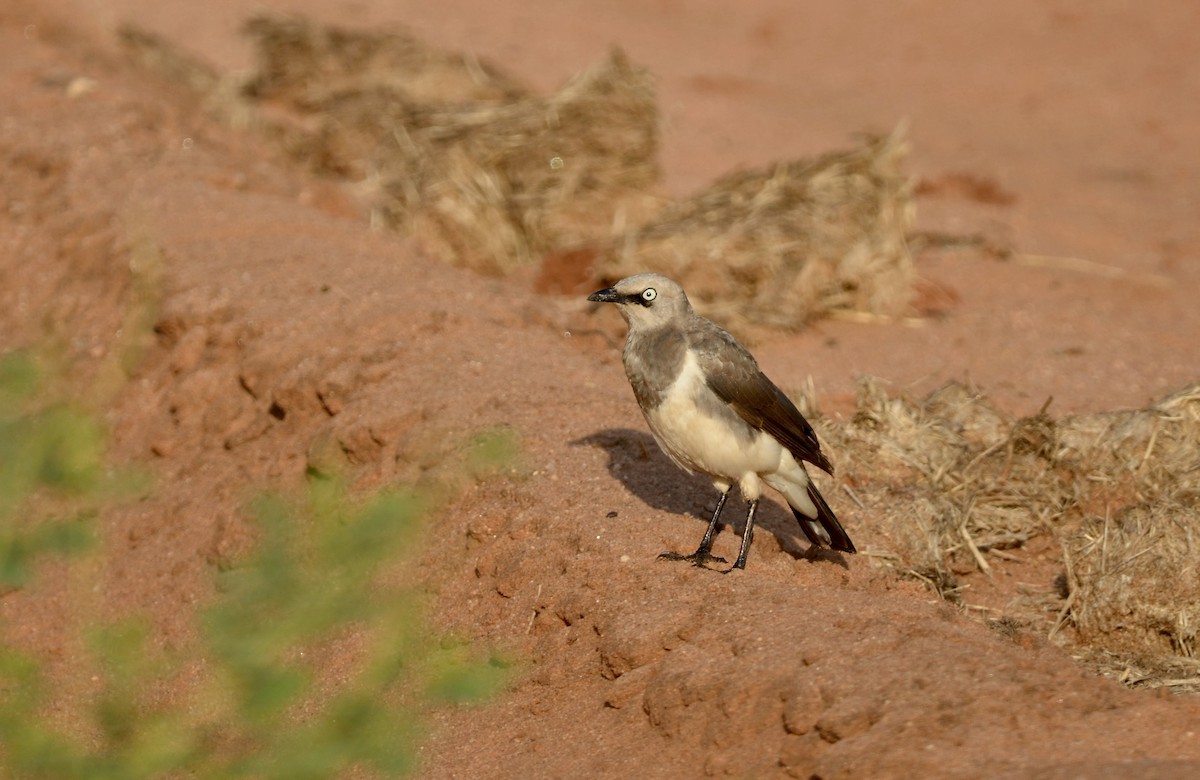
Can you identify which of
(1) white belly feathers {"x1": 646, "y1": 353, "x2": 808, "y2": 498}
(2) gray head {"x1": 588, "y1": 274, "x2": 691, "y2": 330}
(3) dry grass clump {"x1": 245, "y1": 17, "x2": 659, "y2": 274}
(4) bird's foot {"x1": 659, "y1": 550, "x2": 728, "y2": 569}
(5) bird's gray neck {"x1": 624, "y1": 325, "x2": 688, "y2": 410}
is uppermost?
(2) gray head {"x1": 588, "y1": 274, "x2": 691, "y2": 330}

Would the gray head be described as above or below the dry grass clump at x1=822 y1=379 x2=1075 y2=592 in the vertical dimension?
above

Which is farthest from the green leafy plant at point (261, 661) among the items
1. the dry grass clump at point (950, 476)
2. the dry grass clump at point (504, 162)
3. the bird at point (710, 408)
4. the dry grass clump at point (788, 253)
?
the dry grass clump at point (504, 162)

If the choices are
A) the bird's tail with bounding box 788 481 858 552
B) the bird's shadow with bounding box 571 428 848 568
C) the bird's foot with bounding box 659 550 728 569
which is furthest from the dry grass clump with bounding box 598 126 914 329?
the bird's foot with bounding box 659 550 728 569

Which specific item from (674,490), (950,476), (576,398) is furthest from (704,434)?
(950,476)

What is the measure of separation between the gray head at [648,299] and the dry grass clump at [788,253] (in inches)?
144

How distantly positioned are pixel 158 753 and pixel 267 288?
463cm

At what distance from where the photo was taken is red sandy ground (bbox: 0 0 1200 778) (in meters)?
4.57

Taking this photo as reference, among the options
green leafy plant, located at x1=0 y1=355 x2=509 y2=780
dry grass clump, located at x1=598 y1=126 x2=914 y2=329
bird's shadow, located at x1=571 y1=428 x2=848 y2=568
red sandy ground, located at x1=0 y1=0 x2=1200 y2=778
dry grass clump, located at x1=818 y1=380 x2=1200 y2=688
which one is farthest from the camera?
dry grass clump, located at x1=598 y1=126 x2=914 y2=329

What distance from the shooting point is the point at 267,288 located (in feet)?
26.9

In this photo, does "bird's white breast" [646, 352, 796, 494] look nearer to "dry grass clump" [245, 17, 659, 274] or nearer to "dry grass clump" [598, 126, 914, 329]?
"dry grass clump" [598, 126, 914, 329]

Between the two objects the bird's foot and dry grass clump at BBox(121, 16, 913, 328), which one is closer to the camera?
the bird's foot

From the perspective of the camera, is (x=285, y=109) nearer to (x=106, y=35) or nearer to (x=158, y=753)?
(x=106, y=35)

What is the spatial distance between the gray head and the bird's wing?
134mm

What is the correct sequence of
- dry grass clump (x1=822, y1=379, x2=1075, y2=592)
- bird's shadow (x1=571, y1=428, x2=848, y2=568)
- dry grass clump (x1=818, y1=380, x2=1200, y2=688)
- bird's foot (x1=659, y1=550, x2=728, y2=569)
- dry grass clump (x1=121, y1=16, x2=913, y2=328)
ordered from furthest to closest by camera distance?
dry grass clump (x1=121, y1=16, x2=913, y2=328)
dry grass clump (x1=822, y1=379, x2=1075, y2=592)
bird's shadow (x1=571, y1=428, x2=848, y2=568)
dry grass clump (x1=818, y1=380, x2=1200, y2=688)
bird's foot (x1=659, y1=550, x2=728, y2=569)
